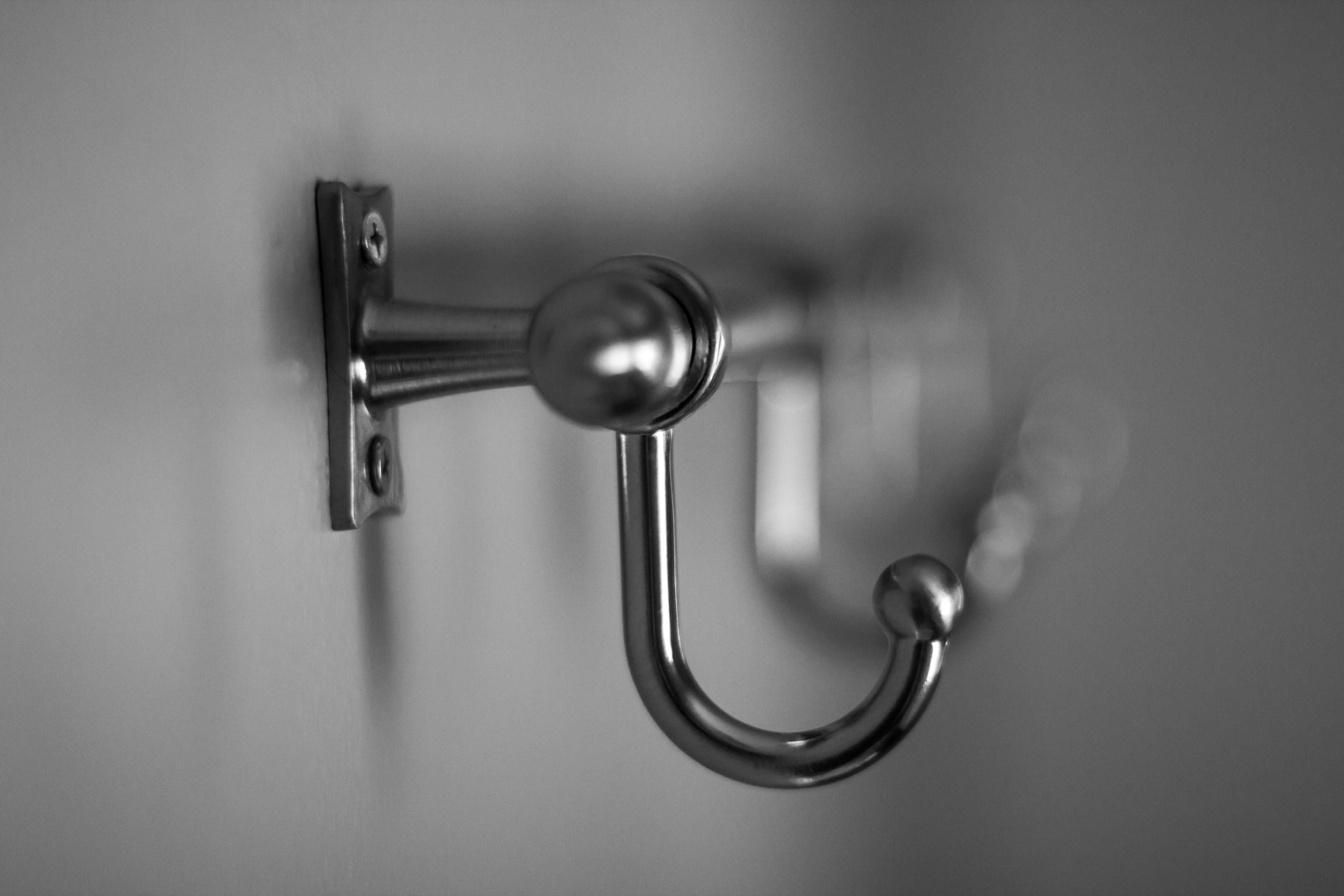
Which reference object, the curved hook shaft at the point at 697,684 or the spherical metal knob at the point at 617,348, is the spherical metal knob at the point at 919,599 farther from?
the spherical metal knob at the point at 617,348

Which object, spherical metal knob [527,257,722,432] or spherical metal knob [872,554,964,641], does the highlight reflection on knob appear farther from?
spherical metal knob [872,554,964,641]

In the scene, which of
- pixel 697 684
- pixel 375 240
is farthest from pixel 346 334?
pixel 697 684

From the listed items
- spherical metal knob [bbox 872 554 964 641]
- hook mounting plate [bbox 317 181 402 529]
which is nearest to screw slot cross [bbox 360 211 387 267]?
hook mounting plate [bbox 317 181 402 529]

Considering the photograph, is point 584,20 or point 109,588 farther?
point 584,20

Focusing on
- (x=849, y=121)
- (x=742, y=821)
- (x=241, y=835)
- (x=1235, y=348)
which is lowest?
(x=742, y=821)

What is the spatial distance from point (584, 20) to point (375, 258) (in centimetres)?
17

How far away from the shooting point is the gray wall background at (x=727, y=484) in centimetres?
28

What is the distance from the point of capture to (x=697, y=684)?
1.13ft

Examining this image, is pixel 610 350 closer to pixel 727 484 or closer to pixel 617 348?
pixel 617 348

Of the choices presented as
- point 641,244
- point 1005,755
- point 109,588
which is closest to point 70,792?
point 109,588

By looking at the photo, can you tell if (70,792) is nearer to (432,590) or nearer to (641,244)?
(432,590)

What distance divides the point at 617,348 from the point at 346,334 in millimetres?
95

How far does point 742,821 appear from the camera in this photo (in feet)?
1.68

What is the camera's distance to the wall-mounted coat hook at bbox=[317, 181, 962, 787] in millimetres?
270
